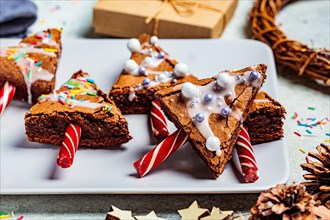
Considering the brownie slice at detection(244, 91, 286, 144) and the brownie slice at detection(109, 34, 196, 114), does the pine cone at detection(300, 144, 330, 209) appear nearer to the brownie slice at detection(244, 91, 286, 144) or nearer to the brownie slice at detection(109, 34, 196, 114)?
the brownie slice at detection(244, 91, 286, 144)

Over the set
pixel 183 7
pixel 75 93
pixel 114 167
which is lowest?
pixel 114 167

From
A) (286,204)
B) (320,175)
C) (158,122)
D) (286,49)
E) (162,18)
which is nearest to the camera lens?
(286,204)

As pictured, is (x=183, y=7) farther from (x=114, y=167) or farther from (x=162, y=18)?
(x=114, y=167)

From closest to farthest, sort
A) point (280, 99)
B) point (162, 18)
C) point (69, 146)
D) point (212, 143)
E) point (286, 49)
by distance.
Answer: point (212, 143) < point (69, 146) < point (280, 99) < point (286, 49) < point (162, 18)

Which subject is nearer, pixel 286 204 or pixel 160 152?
pixel 286 204

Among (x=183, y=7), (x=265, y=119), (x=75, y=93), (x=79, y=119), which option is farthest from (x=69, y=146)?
(x=183, y=7)

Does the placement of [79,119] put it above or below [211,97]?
below

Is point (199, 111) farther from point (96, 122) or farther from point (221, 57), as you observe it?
point (221, 57)

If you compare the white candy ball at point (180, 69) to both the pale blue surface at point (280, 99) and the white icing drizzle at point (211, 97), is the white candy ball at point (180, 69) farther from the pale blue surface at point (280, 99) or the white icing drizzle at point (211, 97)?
the pale blue surface at point (280, 99)
